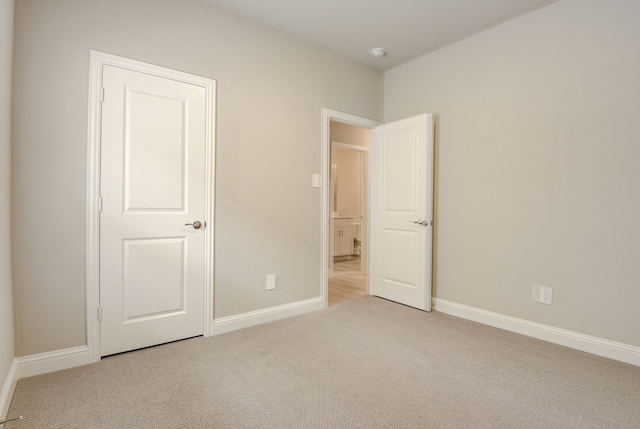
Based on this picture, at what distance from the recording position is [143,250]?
2381 millimetres

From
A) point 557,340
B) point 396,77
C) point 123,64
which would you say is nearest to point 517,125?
point 396,77

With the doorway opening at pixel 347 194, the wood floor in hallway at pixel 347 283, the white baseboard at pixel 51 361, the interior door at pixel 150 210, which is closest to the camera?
the white baseboard at pixel 51 361

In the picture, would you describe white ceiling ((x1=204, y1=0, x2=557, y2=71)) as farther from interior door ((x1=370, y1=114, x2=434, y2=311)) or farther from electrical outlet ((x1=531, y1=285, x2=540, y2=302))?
electrical outlet ((x1=531, y1=285, x2=540, y2=302))

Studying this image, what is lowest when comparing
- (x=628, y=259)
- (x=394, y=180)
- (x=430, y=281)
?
(x=430, y=281)

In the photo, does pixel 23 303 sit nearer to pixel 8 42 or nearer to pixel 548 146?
pixel 8 42

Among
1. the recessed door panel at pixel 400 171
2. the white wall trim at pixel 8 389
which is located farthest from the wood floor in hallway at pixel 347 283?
the white wall trim at pixel 8 389

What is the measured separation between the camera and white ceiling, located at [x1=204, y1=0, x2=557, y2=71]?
2.65 metres

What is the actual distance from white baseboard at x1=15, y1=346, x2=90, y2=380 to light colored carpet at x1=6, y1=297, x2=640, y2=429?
5cm

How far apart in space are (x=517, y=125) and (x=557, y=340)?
1781mm

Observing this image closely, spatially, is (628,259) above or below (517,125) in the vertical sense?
below

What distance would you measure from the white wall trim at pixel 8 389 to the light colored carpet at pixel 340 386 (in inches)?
1.7

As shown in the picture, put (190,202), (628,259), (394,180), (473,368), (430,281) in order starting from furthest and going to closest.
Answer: (394,180) < (430,281) < (190,202) < (628,259) < (473,368)

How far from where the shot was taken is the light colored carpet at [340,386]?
163cm

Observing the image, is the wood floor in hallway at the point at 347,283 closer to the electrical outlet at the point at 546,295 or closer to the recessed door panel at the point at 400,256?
the recessed door panel at the point at 400,256
